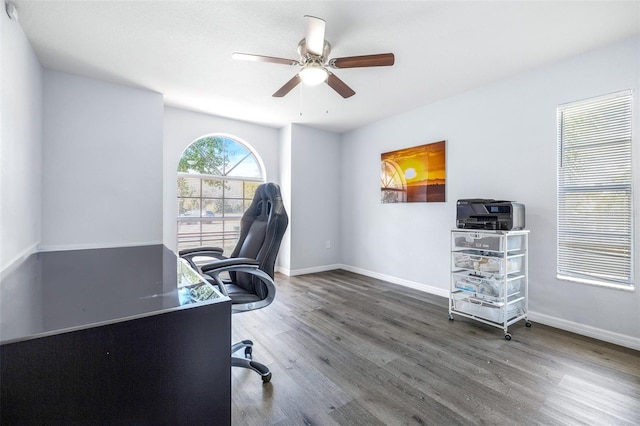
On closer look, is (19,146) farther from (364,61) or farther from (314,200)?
(314,200)

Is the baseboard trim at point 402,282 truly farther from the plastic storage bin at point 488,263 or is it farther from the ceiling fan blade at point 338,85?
the ceiling fan blade at point 338,85

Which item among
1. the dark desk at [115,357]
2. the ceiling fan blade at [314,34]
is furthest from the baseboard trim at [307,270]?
the dark desk at [115,357]

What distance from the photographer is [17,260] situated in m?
1.91

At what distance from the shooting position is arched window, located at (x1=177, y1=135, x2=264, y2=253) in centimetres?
404

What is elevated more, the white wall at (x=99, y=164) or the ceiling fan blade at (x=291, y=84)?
the ceiling fan blade at (x=291, y=84)

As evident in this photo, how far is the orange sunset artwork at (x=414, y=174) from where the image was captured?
349 centimetres

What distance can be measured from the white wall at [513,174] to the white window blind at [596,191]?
0.20 feet

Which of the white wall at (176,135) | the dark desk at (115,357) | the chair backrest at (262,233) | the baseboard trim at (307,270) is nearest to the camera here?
the dark desk at (115,357)

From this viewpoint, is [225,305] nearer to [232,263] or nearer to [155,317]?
[155,317]

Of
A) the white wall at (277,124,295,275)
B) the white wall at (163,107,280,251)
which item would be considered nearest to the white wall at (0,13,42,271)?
the white wall at (163,107,280,251)

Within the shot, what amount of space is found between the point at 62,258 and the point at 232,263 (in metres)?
1.40

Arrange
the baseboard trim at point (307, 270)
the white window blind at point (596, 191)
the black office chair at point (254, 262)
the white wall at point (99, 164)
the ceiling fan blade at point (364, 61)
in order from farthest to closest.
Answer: the baseboard trim at point (307, 270), the white wall at point (99, 164), the white window blind at point (596, 191), the ceiling fan blade at point (364, 61), the black office chair at point (254, 262)

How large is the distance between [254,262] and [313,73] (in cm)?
156

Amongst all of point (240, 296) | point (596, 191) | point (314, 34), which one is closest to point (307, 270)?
point (240, 296)
